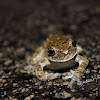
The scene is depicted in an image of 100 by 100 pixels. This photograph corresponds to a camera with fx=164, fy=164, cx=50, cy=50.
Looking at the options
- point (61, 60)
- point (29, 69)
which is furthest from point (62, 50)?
point (29, 69)

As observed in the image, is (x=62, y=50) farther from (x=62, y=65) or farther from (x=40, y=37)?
(x=40, y=37)

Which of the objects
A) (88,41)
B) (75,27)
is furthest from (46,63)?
(75,27)

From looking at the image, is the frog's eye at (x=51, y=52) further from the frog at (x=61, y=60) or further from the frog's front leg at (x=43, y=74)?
the frog's front leg at (x=43, y=74)

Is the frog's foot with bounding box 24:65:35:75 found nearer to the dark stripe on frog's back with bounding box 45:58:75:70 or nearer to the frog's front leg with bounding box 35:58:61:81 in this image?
the frog's front leg with bounding box 35:58:61:81

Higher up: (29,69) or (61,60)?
(61,60)

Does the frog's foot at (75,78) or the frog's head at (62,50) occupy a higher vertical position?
the frog's head at (62,50)

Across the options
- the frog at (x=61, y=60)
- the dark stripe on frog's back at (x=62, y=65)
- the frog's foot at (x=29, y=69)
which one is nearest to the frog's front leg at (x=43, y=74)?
the frog at (x=61, y=60)

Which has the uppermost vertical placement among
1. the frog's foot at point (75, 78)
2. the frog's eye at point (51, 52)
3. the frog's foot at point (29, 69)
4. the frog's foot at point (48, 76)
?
the frog's eye at point (51, 52)

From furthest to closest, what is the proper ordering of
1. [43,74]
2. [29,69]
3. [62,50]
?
[29,69] → [43,74] → [62,50]

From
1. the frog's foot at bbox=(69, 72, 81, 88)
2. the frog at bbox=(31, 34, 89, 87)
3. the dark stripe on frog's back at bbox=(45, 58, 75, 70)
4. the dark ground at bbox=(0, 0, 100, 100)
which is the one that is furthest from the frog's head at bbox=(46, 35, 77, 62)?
the dark ground at bbox=(0, 0, 100, 100)
